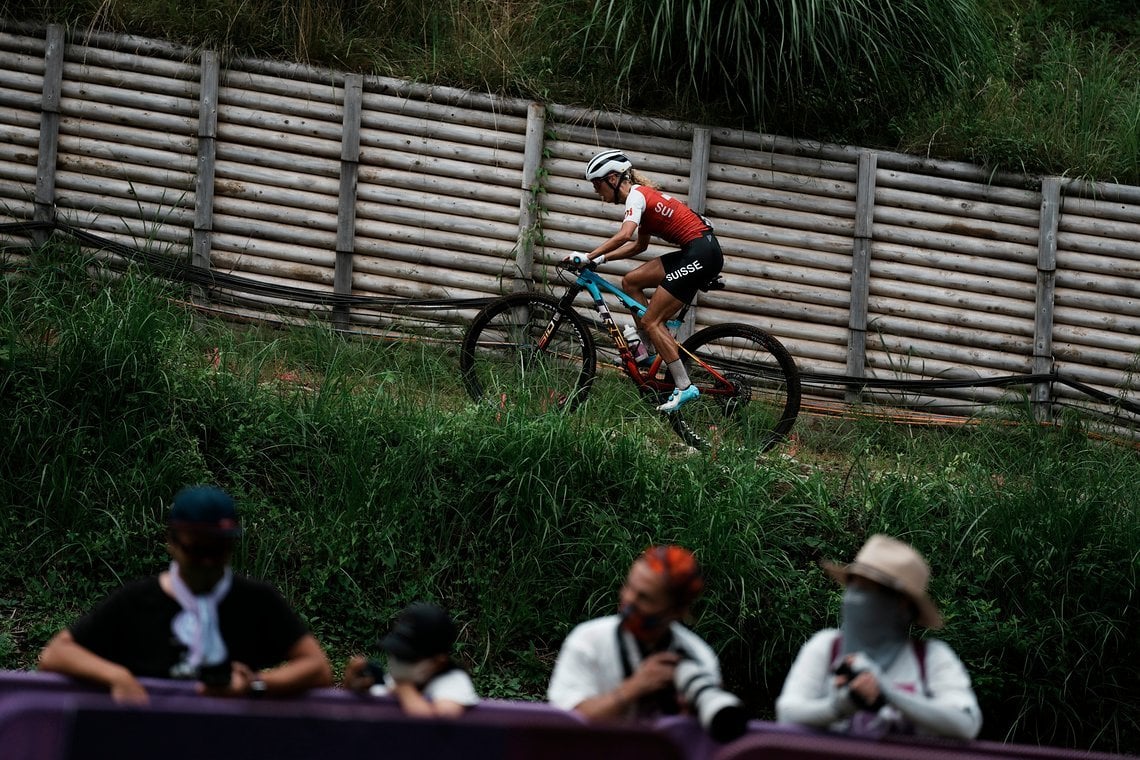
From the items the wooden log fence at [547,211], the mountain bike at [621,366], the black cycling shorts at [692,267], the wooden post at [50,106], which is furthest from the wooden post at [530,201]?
the wooden post at [50,106]

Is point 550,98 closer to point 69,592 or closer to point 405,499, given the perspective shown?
point 405,499

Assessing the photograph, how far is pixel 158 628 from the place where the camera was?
347cm

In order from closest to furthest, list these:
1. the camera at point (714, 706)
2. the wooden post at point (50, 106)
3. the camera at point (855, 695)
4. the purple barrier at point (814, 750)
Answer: the purple barrier at point (814, 750) → the camera at point (714, 706) → the camera at point (855, 695) → the wooden post at point (50, 106)

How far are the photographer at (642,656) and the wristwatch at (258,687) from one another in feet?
2.74

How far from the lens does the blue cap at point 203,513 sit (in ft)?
11.4

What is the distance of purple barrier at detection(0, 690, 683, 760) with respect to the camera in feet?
8.66

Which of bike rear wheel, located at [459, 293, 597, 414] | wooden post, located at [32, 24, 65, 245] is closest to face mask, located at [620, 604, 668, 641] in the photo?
bike rear wheel, located at [459, 293, 597, 414]

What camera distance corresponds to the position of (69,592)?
713 centimetres

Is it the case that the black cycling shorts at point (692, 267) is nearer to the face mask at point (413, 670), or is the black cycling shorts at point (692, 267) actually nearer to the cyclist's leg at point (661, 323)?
the cyclist's leg at point (661, 323)

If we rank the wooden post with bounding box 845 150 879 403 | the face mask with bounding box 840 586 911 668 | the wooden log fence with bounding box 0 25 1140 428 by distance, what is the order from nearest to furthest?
1. the face mask with bounding box 840 586 911 668
2. the wooden log fence with bounding box 0 25 1140 428
3. the wooden post with bounding box 845 150 879 403

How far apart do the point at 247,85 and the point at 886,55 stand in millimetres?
5353

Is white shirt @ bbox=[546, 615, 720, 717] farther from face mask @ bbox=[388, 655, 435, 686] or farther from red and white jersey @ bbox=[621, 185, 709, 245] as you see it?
red and white jersey @ bbox=[621, 185, 709, 245]

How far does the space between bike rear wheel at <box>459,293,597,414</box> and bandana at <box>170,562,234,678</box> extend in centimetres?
439

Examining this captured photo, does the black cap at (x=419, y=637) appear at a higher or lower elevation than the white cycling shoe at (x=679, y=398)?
lower
